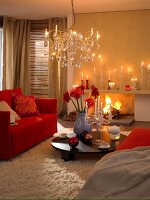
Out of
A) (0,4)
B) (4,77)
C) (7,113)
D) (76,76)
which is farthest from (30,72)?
(7,113)

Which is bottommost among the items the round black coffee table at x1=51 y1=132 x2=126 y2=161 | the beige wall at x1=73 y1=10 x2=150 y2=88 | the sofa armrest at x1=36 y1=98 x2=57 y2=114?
the round black coffee table at x1=51 y1=132 x2=126 y2=161

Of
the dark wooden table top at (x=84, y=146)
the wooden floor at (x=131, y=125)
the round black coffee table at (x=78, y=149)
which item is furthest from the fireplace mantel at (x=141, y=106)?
the round black coffee table at (x=78, y=149)

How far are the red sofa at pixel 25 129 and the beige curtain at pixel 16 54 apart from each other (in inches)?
95.0

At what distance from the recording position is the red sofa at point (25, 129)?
3777mm

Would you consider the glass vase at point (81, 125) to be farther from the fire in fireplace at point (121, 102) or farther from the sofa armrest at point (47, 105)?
the fire in fireplace at point (121, 102)

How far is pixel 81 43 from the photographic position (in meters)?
5.30

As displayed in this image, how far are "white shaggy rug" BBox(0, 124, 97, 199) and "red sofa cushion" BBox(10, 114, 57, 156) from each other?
15 centimetres

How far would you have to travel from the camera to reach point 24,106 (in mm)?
5055

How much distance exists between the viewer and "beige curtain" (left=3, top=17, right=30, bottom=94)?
25.0ft

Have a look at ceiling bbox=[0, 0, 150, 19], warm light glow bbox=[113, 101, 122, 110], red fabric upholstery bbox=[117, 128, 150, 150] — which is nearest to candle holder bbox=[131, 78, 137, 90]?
warm light glow bbox=[113, 101, 122, 110]

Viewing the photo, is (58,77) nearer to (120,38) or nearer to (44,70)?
(44,70)

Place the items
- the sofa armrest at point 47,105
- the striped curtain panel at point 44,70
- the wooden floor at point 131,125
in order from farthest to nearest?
the striped curtain panel at point 44,70 < the wooden floor at point 131,125 < the sofa armrest at point 47,105

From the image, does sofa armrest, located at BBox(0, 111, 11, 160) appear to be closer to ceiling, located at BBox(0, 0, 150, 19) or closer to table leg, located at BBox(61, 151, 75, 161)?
table leg, located at BBox(61, 151, 75, 161)

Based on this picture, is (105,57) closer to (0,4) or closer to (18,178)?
(0,4)
